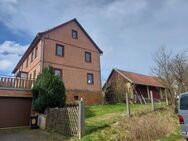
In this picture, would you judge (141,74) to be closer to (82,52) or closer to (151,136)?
(82,52)

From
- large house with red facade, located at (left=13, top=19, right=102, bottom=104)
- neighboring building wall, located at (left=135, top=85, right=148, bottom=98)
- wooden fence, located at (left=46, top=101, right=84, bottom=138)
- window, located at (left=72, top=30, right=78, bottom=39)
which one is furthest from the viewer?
neighboring building wall, located at (left=135, top=85, right=148, bottom=98)

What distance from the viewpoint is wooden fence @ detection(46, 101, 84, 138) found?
10031 millimetres

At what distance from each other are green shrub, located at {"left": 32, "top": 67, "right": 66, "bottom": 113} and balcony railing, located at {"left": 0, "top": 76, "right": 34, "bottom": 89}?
1.77 metres

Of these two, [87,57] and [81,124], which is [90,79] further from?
[81,124]

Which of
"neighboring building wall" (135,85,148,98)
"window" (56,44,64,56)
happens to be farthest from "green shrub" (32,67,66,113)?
"neighboring building wall" (135,85,148,98)

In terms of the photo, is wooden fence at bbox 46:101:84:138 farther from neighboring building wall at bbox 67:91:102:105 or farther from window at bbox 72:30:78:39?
window at bbox 72:30:78:39

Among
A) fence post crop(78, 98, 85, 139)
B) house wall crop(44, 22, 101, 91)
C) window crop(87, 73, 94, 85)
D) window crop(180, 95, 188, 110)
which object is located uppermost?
house wall crop(44, 22, 101, 91)

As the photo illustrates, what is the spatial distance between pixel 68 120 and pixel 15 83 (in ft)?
26.2

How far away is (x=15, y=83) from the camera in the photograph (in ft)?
55.6

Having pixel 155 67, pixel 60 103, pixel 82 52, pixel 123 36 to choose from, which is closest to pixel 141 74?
pixel 82 52

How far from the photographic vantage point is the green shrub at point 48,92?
14875mm

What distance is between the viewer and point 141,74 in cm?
3369

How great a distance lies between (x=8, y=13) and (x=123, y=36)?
324 inches

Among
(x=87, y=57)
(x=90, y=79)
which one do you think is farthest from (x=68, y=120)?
(x=87, y=57)
